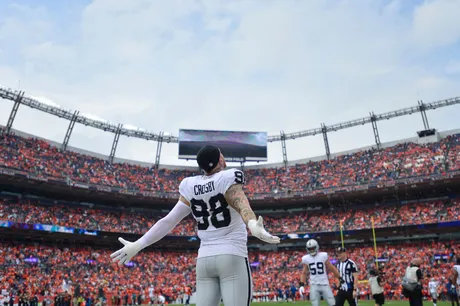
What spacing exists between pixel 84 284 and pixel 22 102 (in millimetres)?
19188

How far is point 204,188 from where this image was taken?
4301 mm

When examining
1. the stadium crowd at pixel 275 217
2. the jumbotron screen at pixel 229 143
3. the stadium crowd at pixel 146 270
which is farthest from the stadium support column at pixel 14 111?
the jumbotron screen at pixel 229 143

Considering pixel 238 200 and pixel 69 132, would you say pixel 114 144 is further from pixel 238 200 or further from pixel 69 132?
pixel 238 200

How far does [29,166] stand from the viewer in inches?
1545

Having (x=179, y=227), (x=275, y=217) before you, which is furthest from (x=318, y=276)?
(x=275, y=217)

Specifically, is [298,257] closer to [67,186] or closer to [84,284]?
[84,284]

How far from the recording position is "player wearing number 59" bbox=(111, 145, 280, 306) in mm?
Answer: 4023

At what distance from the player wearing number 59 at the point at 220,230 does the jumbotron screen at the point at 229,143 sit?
4479 cm

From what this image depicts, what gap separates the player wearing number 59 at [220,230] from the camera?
13.2ft

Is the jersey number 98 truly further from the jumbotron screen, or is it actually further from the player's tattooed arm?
the jumbotron screen

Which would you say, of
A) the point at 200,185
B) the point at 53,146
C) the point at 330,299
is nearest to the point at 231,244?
the point at 200,185

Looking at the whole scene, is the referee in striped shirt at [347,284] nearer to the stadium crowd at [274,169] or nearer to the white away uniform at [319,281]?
the white away uniform at [319,281]

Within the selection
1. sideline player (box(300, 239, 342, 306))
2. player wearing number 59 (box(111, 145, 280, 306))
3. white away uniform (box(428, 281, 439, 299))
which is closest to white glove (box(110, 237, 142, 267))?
player wearing number 59 (box(111, 145, 280, 306))

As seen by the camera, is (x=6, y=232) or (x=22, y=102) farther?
(x=22, y=102)
